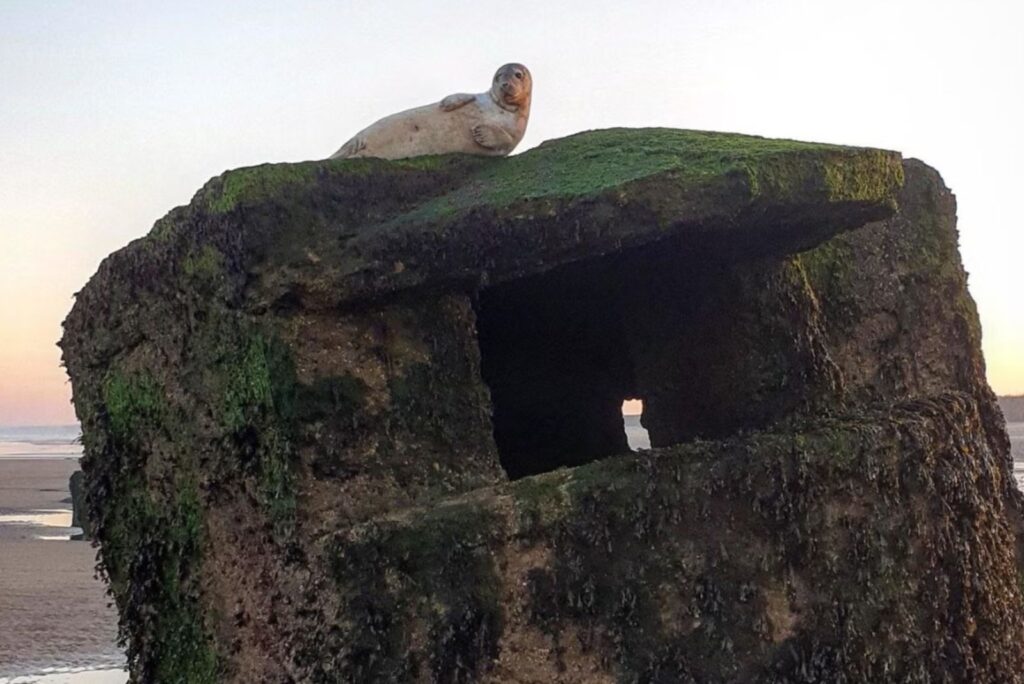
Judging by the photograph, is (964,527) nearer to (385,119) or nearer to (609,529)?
(609,529)

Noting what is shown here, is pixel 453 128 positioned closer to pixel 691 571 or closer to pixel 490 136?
pixel 490 136

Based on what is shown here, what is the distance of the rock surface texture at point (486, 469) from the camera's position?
4590 millimetres

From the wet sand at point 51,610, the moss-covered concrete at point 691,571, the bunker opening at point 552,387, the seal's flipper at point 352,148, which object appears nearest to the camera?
the moss-covered concrete at point 691,571

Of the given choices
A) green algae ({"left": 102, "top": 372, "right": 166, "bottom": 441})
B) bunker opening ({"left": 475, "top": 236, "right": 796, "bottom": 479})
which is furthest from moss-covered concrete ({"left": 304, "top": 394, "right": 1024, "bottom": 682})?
green algae ({"left": 102, "top": 372, "right": 166, "bottom": 441})

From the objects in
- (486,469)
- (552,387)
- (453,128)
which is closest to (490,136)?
(453,128)

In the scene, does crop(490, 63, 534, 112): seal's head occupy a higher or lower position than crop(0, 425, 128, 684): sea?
higher

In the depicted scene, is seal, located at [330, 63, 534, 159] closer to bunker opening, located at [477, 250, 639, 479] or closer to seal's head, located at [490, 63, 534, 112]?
seal's head, located at [490, 63, 534, 112]

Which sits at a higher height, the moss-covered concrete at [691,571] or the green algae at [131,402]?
the green algae at [131,402]

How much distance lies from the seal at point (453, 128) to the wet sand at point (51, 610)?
16.8ft

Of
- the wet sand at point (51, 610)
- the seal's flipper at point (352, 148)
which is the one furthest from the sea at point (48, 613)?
the seal's flipper at point (352, 148)

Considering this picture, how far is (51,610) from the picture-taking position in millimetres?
11922

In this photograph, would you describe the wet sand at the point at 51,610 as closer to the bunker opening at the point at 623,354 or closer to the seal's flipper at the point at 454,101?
the bunker opening at the point at 623,354

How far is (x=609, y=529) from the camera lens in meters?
4.66

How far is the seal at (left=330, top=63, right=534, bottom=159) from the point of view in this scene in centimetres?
577
